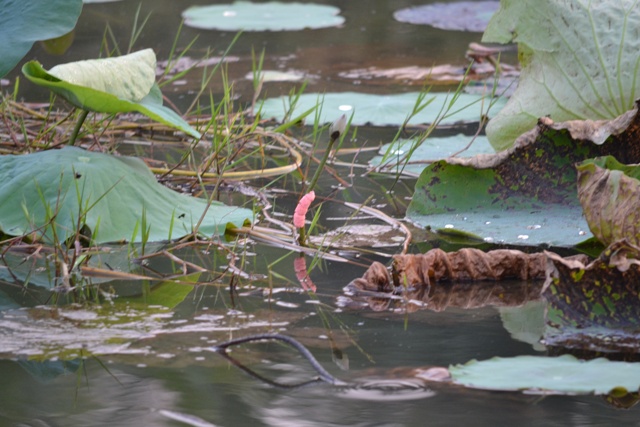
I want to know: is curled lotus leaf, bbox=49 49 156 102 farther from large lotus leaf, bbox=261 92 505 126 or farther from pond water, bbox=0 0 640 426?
large lotus leaf, bbox=261 92 505 126

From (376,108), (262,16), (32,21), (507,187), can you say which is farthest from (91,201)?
(262,16)

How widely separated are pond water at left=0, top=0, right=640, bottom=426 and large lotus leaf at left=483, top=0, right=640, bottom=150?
534mm

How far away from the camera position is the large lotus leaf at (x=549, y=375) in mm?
1292

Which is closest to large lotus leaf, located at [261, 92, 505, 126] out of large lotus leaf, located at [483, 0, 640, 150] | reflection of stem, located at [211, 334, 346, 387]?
large lotus leaf, located at [483, 0, 640, 150]

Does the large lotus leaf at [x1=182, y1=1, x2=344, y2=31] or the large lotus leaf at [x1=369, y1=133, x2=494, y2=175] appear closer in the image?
the large lotus leaf at [x1=369, y1=133, x2=494, y2=175]

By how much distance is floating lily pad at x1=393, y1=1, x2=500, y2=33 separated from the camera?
5.84 meters

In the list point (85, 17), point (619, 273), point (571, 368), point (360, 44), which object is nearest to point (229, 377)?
point (571, 368)

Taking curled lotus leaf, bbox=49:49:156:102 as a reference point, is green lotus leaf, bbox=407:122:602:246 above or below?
below

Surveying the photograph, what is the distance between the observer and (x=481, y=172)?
2264 millimetres

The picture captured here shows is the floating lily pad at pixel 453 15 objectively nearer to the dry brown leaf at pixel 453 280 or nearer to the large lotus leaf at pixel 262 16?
the large lotus leaf at pixel 262 16

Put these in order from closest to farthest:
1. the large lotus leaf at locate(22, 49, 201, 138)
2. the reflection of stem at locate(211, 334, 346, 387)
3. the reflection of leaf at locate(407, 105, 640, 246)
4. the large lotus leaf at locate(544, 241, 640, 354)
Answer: the reflection of stem at locate(211, 334, 346, 387), the large lotus leaf at locate(544, 241, 640, 354), the large lotus leaf at locate(22, 49, 201, 138), the reflection of leaf at locate(407, 105, 640, 246)

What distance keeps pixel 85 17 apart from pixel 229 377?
5.00 meters

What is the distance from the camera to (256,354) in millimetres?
1484

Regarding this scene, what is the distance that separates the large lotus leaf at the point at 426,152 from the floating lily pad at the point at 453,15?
2802mm
